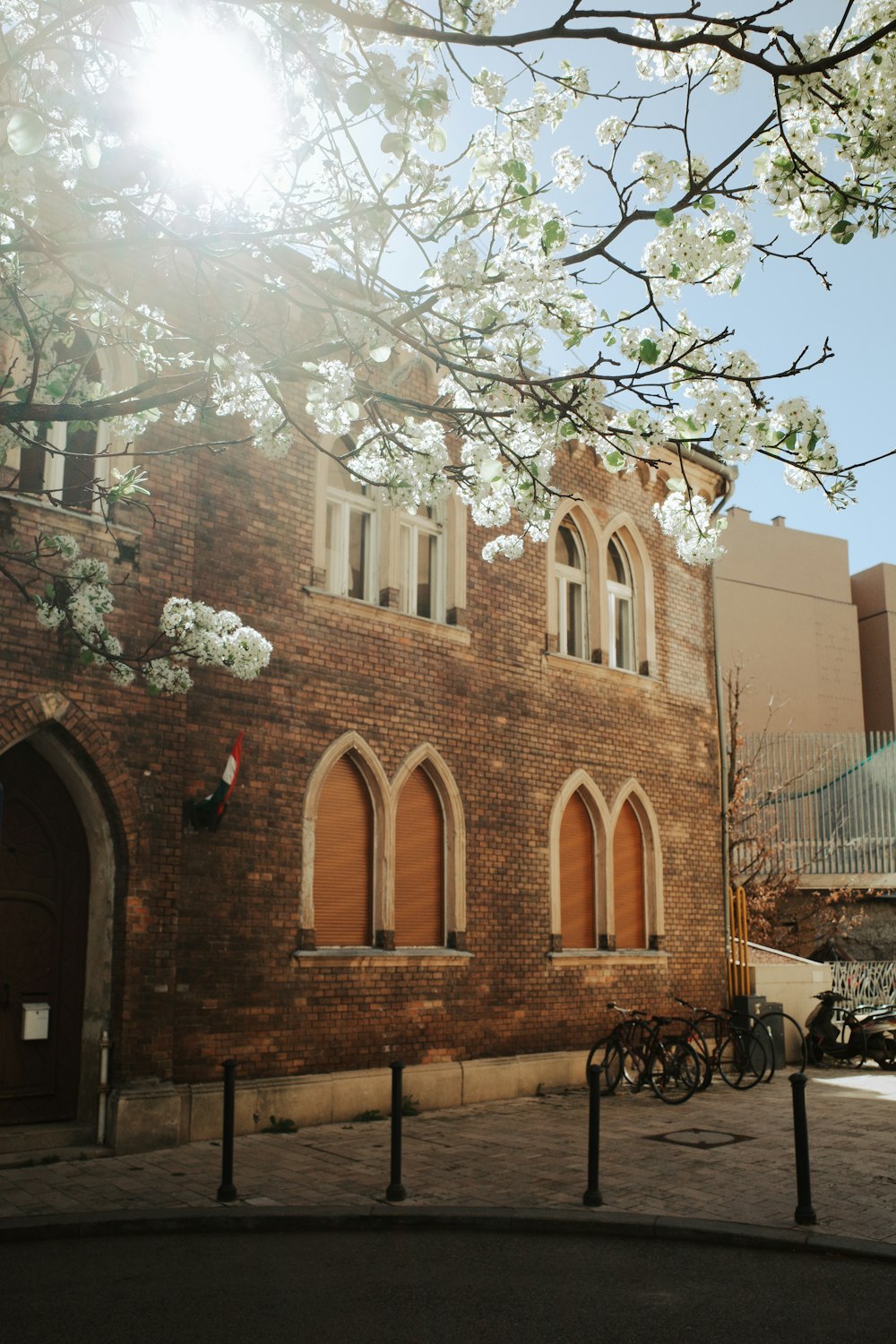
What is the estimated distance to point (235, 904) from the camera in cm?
1134

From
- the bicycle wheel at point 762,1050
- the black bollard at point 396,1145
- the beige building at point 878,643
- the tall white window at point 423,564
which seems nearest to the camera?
the black bollard at point 396,1145

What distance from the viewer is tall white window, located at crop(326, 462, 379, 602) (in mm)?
13211

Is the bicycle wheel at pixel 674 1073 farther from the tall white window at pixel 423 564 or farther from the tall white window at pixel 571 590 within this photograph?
the tall white window at pixel 423 564

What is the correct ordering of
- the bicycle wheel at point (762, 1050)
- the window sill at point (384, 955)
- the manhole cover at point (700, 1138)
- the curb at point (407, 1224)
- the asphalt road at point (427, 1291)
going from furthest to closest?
the bicycle wheel at point (762, 1050), the window sill at point (384, 955), the manhole cover at point (700, 1138), the curb at point (407, 1224), the asphalt road at point (427, 1291)

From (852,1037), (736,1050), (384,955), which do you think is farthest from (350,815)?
(852,1037)

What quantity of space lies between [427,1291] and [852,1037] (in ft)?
42.4

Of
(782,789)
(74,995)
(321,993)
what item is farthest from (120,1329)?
(782,789)

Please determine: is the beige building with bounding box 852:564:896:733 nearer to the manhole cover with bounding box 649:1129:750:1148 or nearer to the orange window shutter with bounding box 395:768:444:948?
the orange window shutter with bounding box 395:768:444:948

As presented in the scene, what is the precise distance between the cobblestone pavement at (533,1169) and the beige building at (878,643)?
3136cm

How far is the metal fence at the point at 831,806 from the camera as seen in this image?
2605 centimetres

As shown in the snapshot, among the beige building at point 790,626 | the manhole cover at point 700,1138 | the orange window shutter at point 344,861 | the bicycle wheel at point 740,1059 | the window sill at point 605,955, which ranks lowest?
the manhole cover at point 700,1138

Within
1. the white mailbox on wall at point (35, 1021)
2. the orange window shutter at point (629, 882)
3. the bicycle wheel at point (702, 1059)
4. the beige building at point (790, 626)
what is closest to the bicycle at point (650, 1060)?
the bicycle wheel at point (702, 1059)

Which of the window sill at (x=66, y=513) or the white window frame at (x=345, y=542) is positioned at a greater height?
the white window frame at (x=345, y=542)

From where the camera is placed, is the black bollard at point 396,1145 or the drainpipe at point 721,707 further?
the drainpipe at point 721,707
